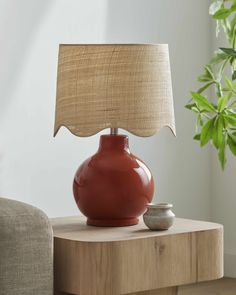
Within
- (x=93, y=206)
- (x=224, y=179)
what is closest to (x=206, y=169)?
(x=224, y=179)

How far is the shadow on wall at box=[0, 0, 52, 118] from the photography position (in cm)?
296

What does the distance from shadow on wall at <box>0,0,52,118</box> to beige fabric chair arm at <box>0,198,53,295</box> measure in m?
0.86

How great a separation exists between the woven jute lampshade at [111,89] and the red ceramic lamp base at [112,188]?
15 centimetres

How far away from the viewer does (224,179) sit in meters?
3.88

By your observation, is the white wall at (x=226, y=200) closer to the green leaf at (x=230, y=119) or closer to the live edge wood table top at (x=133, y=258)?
the green leaf at (x=230, y=119)

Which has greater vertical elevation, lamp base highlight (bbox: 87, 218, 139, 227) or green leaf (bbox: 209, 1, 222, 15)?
green leaf (bbox: 209, 1, 222, 15)

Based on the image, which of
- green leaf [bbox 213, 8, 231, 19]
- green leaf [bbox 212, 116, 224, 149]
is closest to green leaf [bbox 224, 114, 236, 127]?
green leaf [bbox 212, 116, 224, 149]

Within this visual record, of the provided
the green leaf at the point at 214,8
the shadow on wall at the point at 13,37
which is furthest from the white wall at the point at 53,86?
the green leaf at the point at 214,8

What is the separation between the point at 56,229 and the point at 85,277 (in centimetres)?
29

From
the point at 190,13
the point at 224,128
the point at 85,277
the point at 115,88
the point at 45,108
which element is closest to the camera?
the point at 85,277

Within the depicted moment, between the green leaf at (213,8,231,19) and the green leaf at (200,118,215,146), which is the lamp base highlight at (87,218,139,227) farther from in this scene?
the green leaf at (213,8,231,19)

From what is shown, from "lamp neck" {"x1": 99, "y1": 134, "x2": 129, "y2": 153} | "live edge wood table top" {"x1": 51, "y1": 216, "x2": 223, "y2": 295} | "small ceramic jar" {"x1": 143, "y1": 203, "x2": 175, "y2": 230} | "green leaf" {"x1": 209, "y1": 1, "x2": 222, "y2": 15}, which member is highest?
"green leaf" {"x1": 209, "y1": 1, "x2": 222, "y2": 15}

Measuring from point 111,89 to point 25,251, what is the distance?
23.0 inches

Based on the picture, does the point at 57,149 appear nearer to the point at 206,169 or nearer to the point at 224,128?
the point at 224,128
